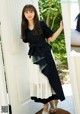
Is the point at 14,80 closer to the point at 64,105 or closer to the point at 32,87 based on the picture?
the point at 32,87

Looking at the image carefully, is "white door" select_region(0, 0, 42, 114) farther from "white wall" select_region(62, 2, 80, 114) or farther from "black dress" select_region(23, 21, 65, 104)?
"white wall" select_region(62, 2, 80, 114)

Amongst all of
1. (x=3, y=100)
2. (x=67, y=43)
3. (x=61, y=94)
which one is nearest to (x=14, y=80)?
(x=3, y=100)

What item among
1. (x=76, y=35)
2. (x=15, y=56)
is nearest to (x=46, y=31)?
(x=76, y=35)

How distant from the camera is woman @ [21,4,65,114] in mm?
2344

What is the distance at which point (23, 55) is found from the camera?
2.62 metres

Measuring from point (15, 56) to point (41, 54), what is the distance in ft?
1.14

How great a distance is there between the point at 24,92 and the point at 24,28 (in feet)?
2.56

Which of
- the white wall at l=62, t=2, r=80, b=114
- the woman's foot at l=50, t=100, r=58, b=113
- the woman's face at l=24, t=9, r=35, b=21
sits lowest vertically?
the woman's foot at l=50, t=100, r=58, b=113

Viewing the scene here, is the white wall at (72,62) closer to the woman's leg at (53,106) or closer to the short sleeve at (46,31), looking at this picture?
the short sleeve at (46,31)

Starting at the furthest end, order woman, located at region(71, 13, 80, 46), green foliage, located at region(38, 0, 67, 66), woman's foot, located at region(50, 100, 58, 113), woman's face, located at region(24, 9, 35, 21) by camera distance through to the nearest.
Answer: green foliage, located at region(38, 0, 67, 66)
woman's foot, located at region(50, 100, 58, 113)
woman's face, located at region(24, 9, 35, 21)
woman, located at region(71, 13, 80, 46)

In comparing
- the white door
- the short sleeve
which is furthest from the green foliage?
the short sleeve

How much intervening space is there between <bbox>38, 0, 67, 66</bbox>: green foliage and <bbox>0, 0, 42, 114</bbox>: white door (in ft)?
1.95

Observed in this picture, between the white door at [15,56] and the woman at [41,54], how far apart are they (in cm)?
15

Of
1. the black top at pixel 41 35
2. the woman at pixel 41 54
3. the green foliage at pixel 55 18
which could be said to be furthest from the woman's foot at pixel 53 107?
the green foliage at pixel 55 18
